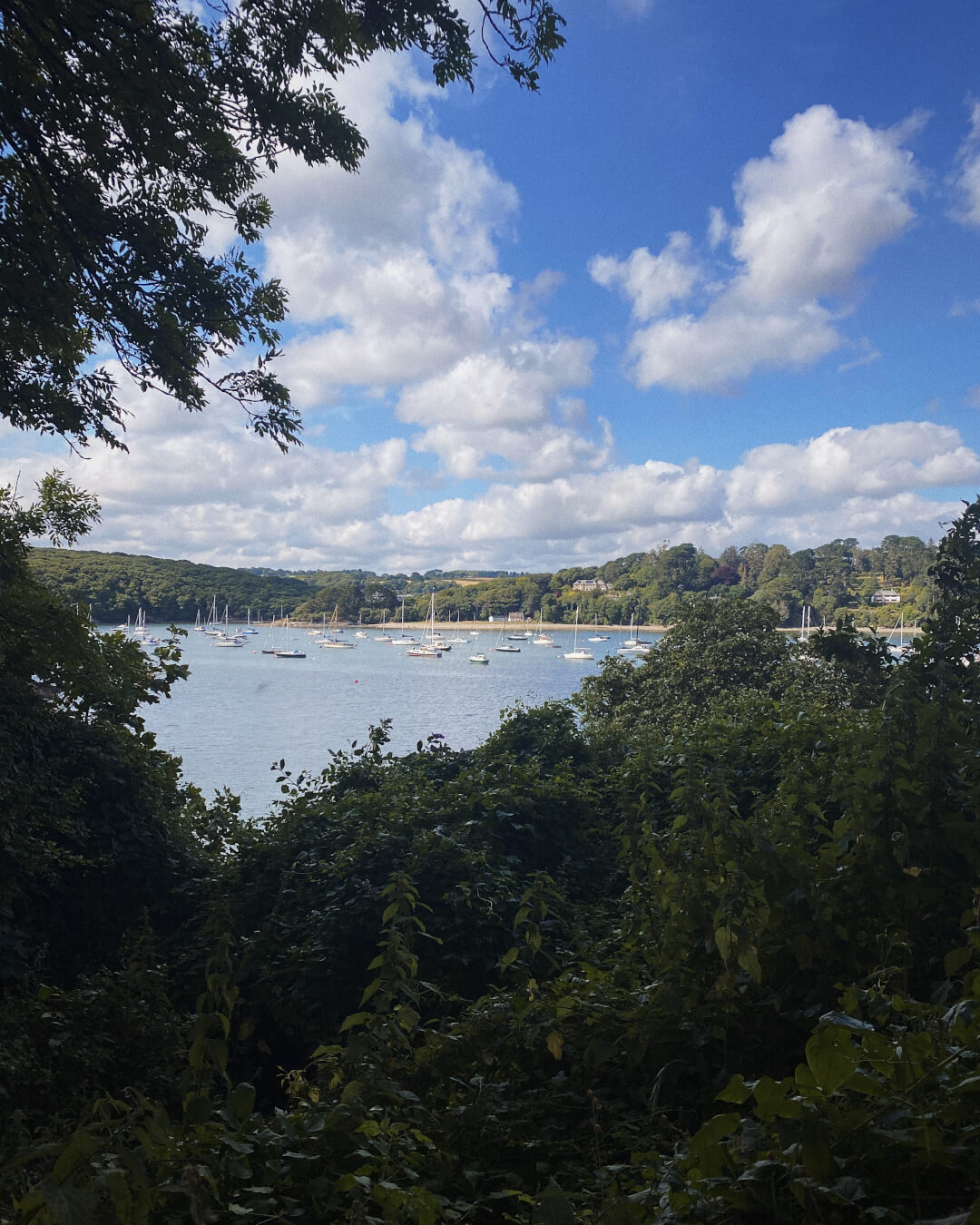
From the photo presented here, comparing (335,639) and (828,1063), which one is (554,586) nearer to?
(335,639)

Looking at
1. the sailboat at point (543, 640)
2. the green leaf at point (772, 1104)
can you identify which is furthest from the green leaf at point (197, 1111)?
the sailboat at point (543, 640)

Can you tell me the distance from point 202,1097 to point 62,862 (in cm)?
416

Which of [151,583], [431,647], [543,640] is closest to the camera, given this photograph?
[151,583]

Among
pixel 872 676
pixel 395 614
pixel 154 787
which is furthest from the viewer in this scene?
pixel 395 614

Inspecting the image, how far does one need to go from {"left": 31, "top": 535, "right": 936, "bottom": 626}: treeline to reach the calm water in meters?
4.10

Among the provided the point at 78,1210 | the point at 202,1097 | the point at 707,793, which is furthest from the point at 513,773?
the point at 78,1210

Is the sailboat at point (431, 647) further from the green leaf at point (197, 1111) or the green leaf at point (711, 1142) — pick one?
the green leaf at point (711, 1142)

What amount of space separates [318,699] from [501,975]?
4184 cm

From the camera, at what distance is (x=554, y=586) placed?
5644 centimetres

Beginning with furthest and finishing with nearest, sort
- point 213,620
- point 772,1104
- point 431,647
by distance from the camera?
point 431,647 < point 213,620 < point 772,1104

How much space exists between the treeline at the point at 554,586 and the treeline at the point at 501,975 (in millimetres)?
10911

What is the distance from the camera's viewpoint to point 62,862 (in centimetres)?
504

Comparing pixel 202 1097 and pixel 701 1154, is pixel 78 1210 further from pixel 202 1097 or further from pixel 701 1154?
pixel 701 1154

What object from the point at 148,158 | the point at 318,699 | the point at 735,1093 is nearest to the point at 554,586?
the point at 318,699
